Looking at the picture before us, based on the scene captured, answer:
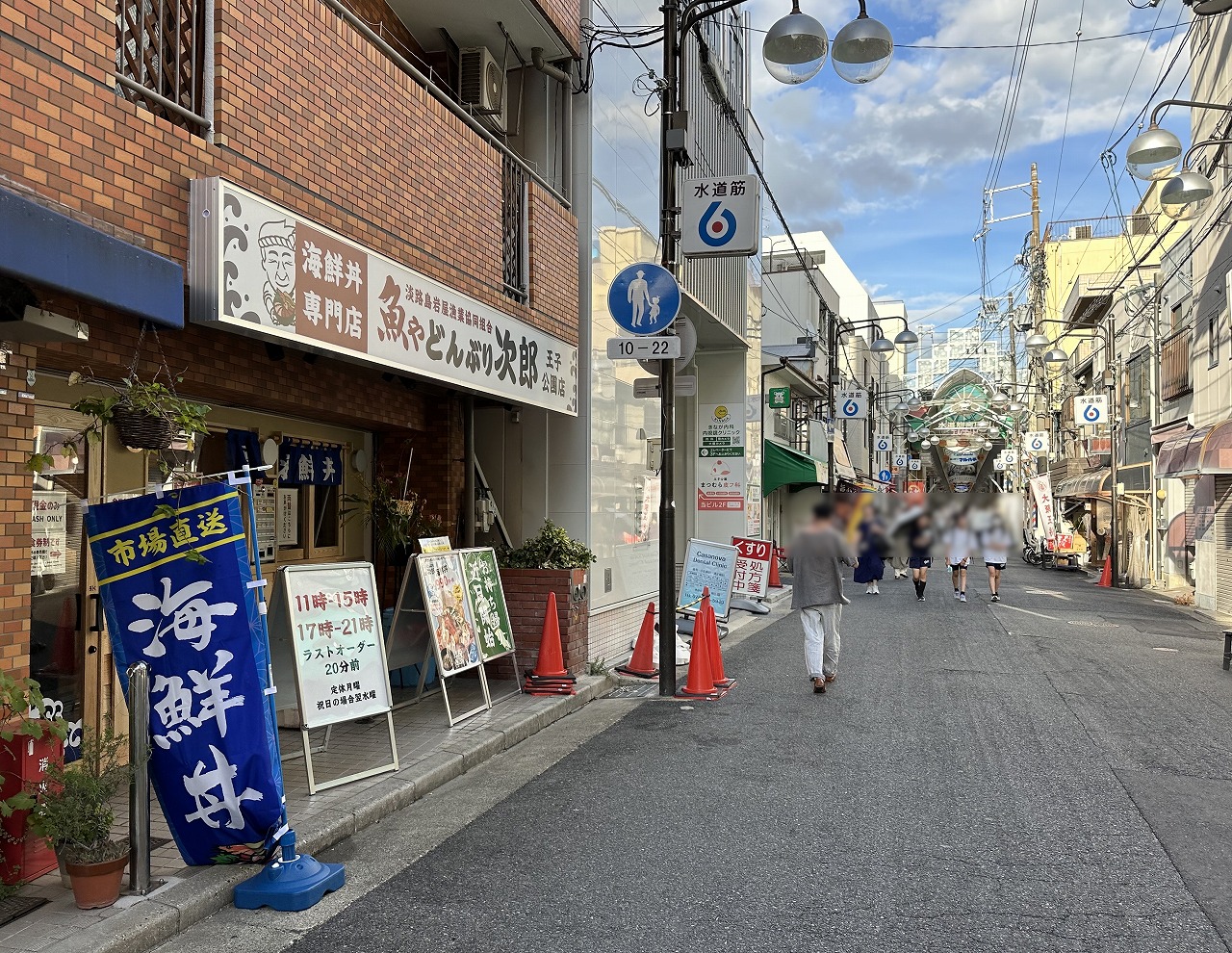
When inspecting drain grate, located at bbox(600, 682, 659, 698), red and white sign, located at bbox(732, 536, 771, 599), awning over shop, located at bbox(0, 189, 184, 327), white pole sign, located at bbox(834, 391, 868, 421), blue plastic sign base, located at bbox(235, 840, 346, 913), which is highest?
awning over shop, located at bbox(0, 189, 184, 327)

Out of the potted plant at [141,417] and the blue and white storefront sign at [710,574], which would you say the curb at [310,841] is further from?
the blue and white storefront sign at [710,574]

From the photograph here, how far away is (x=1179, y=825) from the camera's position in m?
5.58

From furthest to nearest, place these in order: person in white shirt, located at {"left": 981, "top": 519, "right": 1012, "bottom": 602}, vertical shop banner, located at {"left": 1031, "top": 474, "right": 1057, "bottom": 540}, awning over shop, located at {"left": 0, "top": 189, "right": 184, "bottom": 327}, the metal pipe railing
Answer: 1. the metal pipe railing
2. awning over shop, located at {"left": 0, "top": 189, "right": 184, "bottom": 327}
3. vertical shop banner, located at {"left": 1031, "top": 474, "right": 1057, "bottom": 540}
4. person in white shirt, located at {"left": 981, "top": 519, "right": 1012, "bottom": 602}

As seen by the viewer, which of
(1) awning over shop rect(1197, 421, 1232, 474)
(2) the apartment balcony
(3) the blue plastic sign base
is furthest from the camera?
(2) the apartment balcony

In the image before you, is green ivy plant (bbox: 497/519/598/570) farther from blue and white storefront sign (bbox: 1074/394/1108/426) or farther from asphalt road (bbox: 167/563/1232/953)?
blue and white storefront sign (bbox: 1074/394/1108/426)

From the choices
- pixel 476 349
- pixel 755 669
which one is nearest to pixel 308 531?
pixel 476 349

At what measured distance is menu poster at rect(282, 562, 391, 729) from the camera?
6.09 meters

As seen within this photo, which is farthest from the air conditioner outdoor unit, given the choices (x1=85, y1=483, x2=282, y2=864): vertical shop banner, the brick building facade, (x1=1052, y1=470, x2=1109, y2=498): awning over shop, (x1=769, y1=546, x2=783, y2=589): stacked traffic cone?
(x1=1052, y1=470, x2=1109, y2=498): awning over shop

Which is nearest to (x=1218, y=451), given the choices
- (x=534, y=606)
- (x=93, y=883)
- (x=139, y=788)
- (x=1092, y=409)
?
(x=1092, y=409)

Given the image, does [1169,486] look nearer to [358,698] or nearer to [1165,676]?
[1165,676]

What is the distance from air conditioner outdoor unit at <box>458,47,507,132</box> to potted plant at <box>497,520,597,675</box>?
4.90 m

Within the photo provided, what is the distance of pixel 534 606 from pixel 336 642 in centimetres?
379

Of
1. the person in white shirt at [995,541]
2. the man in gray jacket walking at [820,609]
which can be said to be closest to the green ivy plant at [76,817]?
the person in white shirt at [995,541]

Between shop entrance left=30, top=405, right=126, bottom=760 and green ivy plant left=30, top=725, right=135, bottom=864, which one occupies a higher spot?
shop entrance left=30, top=405, right=126, bottom=760
